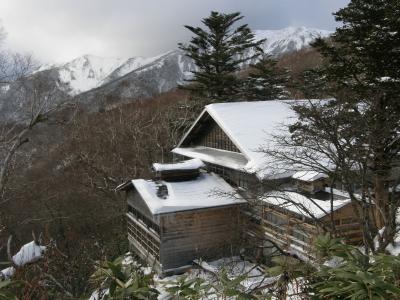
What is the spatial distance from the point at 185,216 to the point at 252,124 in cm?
588

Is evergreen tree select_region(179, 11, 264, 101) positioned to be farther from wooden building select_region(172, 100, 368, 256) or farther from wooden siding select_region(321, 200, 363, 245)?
wooden siding select_region(321, 200, 363, 245)

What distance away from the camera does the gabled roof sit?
54.2ft

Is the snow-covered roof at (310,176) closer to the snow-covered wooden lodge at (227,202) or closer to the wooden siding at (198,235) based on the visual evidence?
the snow-covered wooden lodge at (227,202)

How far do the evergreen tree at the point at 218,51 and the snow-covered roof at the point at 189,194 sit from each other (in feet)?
49.7

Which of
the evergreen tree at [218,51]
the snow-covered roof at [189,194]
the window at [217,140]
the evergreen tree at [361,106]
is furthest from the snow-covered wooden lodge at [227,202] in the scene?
the evergreen tree at [218,51]

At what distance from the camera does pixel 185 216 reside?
17.2 meters

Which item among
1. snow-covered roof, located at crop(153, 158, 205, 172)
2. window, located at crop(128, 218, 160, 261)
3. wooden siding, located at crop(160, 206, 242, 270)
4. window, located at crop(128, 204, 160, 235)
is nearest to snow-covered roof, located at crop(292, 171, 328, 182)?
wooden siding, located at crop(160, 206, 242, 270)

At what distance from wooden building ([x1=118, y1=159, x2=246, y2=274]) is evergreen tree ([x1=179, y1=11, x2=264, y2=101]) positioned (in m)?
15.2

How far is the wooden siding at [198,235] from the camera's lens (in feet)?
55.8

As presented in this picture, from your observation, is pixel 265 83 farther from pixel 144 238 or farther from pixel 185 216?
pixel 185 216

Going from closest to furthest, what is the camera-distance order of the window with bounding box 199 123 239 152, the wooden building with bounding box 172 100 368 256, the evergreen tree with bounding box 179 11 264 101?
the wooden building with bounding box 172 100 368 256
the window with bounding box 199 123 239 152
the evergreen tree with bounding box 179 11 264 101

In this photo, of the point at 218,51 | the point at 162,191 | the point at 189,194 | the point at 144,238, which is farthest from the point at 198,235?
the point at 218,51

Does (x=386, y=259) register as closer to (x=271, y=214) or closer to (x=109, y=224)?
(x=271, y=214)

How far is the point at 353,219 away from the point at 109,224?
20.9m
